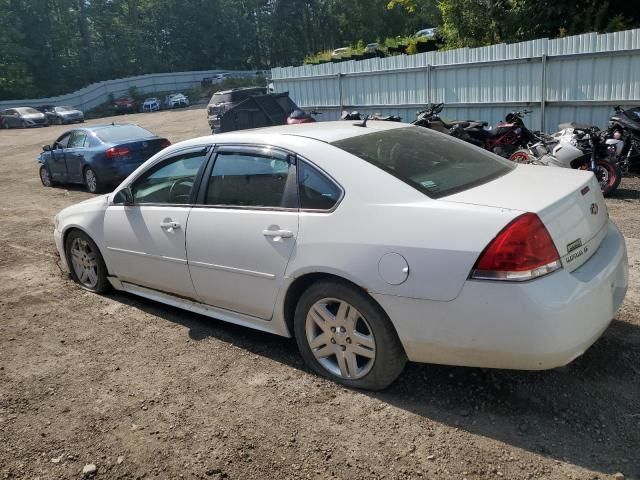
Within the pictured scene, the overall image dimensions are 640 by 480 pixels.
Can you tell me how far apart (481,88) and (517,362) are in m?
10.8

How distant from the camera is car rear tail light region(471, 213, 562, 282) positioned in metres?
2.84

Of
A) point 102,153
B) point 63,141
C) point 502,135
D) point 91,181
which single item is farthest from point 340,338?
point 63,141

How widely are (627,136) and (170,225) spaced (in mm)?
7619

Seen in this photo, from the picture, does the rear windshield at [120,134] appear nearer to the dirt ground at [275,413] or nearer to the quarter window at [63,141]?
the quarter window at [63,141]

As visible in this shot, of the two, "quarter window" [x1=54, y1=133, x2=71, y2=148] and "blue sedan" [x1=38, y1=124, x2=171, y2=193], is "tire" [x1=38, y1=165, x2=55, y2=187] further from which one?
"quarter window" [x1=54, y1=133, x2=71, y2=148]

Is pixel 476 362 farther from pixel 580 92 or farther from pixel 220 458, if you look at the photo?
pixel 580 92

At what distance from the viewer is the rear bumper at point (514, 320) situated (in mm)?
2818

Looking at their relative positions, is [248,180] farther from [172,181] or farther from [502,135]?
[502,135]

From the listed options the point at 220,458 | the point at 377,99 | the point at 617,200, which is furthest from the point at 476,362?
the point at 377,99

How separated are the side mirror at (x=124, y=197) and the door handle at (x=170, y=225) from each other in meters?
0.56

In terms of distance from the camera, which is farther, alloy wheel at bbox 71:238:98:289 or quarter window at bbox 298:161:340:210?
alloy wheel at bbox 71:238:98:289

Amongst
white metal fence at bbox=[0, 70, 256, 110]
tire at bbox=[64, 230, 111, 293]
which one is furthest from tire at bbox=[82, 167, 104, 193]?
white metal fence at bbox=[0, 70, 256, 110]

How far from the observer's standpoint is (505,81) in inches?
480

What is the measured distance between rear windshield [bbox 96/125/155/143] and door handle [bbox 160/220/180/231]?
8.34 meters
